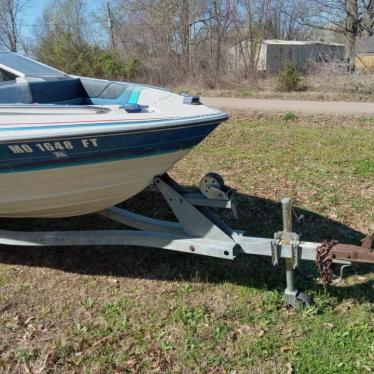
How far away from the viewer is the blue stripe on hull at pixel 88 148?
118 inches

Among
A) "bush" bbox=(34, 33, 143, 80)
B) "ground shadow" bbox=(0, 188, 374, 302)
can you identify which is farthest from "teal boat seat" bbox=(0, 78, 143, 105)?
"bush" bbox=(34, 33, 143, 80)

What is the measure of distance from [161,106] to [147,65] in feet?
57.7

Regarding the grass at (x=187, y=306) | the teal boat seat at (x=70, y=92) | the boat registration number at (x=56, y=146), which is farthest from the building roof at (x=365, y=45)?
the boat registration number at (x=56, y=146)

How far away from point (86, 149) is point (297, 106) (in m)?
10.3

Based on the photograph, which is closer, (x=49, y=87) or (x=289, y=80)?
(x=49, y=87)

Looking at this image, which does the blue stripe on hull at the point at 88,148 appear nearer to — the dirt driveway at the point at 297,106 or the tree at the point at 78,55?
the dirt driveway at the point at 297,106

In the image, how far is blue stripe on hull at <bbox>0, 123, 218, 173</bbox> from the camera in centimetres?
300

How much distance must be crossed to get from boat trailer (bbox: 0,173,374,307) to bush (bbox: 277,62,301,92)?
1318 cm

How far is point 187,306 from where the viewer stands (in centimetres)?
320

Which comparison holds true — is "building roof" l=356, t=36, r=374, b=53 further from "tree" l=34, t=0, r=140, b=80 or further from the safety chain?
the safety chain

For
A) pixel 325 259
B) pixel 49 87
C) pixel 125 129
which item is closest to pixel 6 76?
pixel 49 87

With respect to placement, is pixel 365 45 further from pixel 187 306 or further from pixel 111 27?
pixel 187 306

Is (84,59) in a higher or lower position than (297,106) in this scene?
higher

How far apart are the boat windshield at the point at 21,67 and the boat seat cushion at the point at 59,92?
25 centimetres
